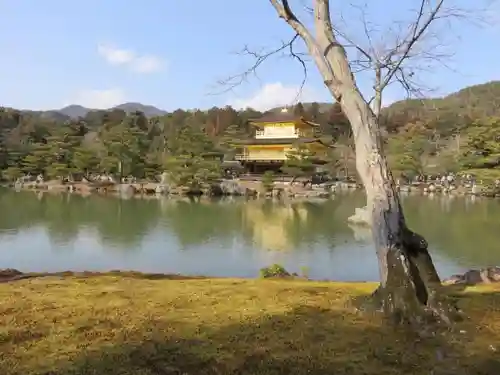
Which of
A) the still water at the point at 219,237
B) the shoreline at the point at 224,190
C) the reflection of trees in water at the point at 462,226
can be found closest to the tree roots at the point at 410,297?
the still water at the point at 219,237

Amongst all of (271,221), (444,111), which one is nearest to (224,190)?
(271,221)

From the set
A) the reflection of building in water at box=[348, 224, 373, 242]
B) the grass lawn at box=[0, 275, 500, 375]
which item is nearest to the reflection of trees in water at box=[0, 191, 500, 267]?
the reflection of building in water at box=[348, 224, 373, 242]

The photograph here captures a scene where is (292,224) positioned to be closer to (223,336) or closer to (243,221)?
(243,221)

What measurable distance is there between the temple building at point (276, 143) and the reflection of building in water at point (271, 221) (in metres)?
6.97

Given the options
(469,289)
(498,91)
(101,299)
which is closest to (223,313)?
(101,299)

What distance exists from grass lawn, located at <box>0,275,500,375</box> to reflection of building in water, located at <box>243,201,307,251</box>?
20.5 feet

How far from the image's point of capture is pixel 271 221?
528 inches

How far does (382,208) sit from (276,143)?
912 inches

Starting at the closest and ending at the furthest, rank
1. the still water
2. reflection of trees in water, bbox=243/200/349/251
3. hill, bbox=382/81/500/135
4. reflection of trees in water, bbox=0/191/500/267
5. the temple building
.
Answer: hill, bbox=382/81/500/135 < the still water < reflection of trees in water, bbox=0/191/500/267 < reflection of trees in water, bbox=243/200/349/251 < the temple building

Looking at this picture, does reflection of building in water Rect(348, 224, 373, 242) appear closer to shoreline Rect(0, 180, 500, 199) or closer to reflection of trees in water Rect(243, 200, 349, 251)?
reflection of trees in water Rect(243, 200, 349, 251)

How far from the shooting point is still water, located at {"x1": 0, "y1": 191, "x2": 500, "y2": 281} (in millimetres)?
7445

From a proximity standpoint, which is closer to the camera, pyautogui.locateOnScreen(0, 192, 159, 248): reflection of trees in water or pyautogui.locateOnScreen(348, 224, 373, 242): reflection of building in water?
pyautogui.locateOnScreen(348, 224, 373, 242): reflection of building in water

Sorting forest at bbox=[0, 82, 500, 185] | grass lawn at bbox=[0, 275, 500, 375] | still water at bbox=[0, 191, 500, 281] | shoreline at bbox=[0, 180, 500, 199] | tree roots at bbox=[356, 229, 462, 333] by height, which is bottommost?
still water at bbox=[0, 191, 500, 281]

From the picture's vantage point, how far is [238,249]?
351 inches
